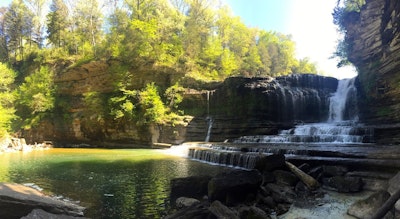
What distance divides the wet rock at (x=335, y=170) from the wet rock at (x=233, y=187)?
2.78 meters

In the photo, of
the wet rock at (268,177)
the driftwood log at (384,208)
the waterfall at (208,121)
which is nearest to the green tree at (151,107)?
the waterfall at (208,121)

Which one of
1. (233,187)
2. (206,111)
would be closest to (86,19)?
(206,111)

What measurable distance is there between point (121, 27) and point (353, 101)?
99.1 ft

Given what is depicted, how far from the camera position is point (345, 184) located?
27.7ft

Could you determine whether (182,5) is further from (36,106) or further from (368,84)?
(368,84)

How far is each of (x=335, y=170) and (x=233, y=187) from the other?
12.8 ft

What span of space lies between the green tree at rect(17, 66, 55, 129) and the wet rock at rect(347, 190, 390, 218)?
3579 cm

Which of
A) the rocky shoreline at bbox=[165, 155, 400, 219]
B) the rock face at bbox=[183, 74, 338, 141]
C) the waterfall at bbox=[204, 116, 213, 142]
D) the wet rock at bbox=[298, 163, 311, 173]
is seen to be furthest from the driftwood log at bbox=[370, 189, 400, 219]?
the waterfall at bbox=[204, 116, 213, 142]

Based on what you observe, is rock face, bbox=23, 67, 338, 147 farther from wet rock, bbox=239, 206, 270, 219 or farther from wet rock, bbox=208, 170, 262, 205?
wet rock, bbox=239, 206, 270, 219

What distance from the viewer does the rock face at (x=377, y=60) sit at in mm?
19797

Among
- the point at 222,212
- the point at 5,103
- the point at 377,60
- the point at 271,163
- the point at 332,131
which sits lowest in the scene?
the point at 222,212

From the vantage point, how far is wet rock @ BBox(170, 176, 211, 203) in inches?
344

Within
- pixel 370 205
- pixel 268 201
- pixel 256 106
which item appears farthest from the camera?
pixel 256 106

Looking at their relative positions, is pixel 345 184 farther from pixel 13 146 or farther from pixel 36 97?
pixel 36 97
